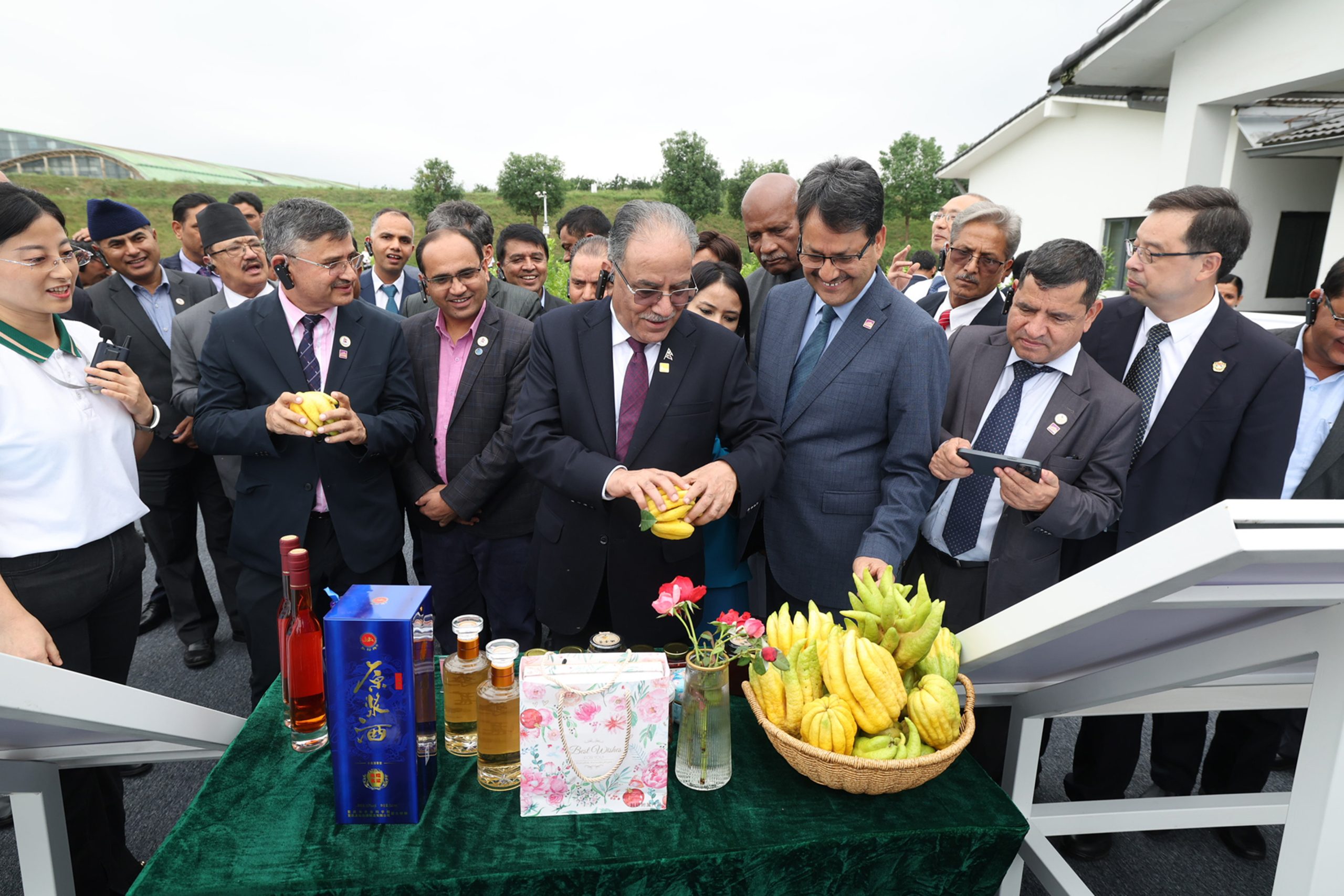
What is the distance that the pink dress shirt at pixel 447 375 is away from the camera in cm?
296

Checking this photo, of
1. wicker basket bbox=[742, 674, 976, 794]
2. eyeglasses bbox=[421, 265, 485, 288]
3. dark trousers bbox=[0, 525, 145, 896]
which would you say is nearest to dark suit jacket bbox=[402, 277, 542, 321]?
eyeglasses bbox=[421, 265, 485, 288]

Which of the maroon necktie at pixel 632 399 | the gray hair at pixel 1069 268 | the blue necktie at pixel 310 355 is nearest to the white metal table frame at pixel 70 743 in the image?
the maroon necktie at pixel 632 399

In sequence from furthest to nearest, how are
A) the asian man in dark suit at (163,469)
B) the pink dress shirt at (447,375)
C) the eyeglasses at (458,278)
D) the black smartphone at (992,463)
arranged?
the asian man in dark suit at (163,469) → the pink dress shirt at (447,375) → the eyeglasses at (458,278) → the black smartphone at (992,463)

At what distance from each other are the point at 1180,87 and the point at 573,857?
13121mm

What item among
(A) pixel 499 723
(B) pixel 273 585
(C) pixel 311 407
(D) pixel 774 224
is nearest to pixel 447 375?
(C) pixel 311 407

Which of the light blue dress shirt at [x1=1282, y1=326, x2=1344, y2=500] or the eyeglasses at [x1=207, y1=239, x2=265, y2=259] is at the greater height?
the eyeglasses at [x1=207, y1=239, x2=265, y2=259]

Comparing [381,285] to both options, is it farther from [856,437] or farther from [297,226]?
[856,437]

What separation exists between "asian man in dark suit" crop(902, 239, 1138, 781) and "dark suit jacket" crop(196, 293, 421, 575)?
6.18ft

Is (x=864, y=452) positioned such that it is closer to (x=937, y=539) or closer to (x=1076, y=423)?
(x=937, y=539)

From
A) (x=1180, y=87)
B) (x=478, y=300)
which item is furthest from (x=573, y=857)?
(x=1180, y=87)

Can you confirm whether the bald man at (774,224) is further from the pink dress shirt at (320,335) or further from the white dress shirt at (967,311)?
the pink dress shirt at (320,335)

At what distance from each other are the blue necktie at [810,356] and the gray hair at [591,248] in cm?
208

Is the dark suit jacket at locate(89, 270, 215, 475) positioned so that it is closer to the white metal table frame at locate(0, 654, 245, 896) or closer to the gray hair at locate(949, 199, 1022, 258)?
the white metal table frame at locate(0, 654, 245, 896)

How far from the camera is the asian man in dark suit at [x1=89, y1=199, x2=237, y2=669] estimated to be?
342 cm
